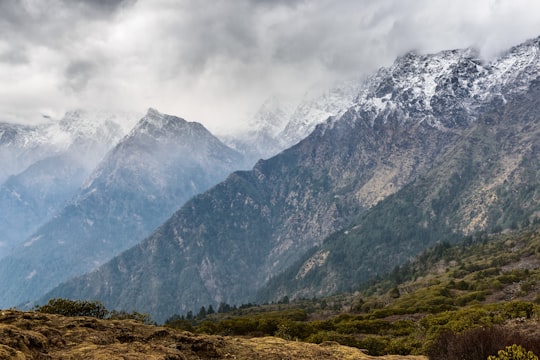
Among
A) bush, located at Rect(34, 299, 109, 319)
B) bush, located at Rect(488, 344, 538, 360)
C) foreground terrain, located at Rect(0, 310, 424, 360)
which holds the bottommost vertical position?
bush, located at Rect(488, 344, 538, 360)

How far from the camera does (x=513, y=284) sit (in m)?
183

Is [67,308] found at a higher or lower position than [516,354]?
higher

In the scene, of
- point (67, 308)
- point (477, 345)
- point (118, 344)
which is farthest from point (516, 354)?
point (67, 308)

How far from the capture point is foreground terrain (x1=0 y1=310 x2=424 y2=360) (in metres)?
27.2

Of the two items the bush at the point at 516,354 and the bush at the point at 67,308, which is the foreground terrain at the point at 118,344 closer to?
the bush at the point at 516,354

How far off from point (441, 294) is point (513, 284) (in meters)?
31.0

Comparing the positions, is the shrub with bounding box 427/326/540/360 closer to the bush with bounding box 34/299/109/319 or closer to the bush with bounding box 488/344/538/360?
the bush with bounding box 488/344/538/360

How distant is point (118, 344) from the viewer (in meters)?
30.6

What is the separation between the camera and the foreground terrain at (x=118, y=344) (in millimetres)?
27234

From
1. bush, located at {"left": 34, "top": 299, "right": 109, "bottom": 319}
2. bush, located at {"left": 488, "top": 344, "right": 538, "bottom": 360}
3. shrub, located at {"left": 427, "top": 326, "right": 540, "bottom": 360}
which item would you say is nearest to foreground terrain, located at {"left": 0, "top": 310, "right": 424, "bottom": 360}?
shrub, located at {"left": 427, "top": 326, "right": 540, "bottom": 360}

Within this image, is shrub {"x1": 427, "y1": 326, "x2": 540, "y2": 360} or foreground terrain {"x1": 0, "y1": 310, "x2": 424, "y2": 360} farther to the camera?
shrub {"x1": 427, "y1": 326, "x2": 540, "y2": 360}

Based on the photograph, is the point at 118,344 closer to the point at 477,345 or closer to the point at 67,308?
the point at 477,345

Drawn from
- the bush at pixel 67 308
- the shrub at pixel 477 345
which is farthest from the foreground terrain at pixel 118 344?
the bush at pixel 67 308

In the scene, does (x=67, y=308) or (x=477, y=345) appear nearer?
(x=477, y=345)
